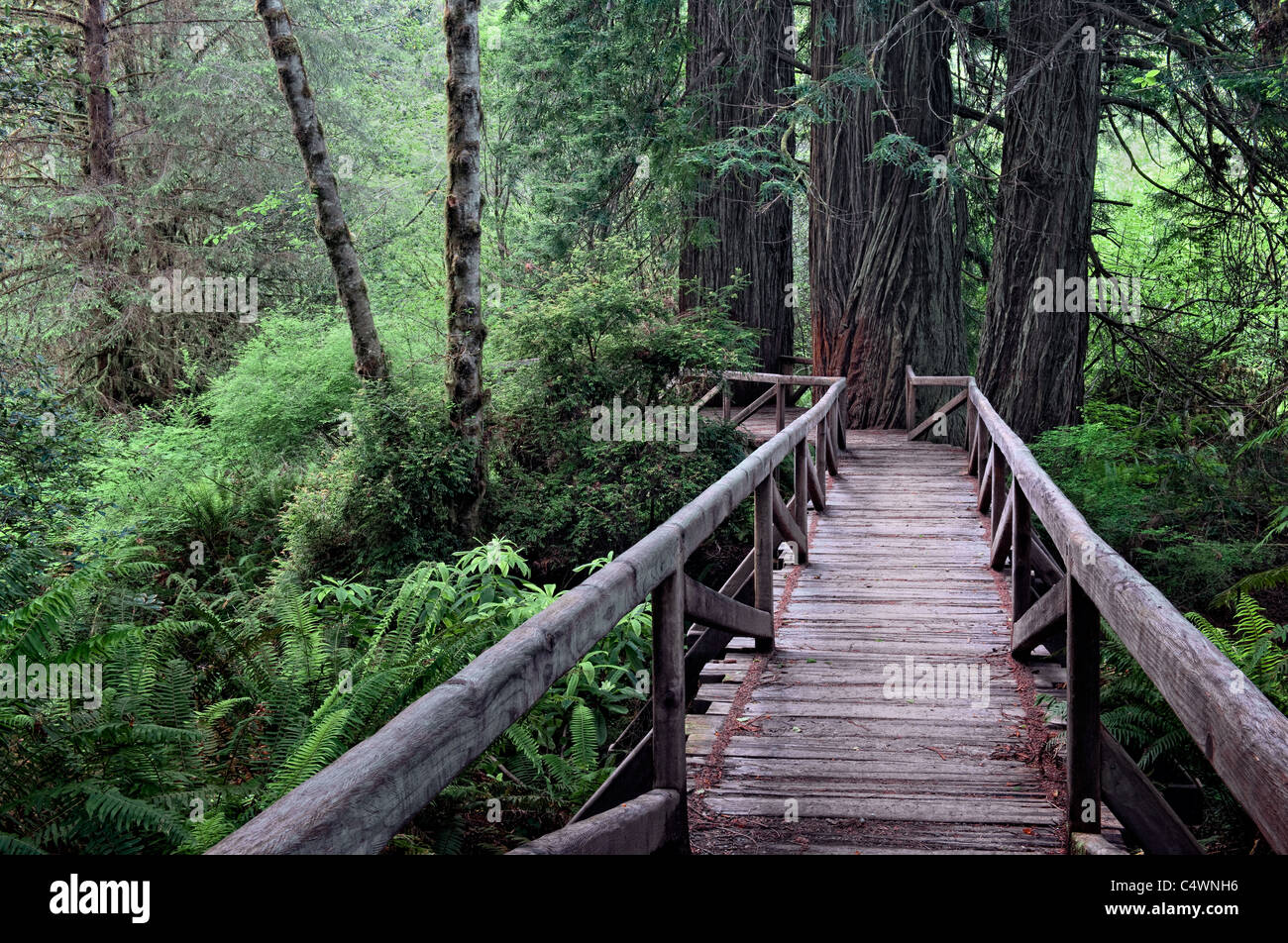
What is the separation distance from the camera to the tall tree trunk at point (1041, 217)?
39.8 feet

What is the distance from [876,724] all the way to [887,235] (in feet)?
38.3

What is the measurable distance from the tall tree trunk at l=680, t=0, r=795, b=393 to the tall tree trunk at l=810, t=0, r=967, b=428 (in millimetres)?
1189

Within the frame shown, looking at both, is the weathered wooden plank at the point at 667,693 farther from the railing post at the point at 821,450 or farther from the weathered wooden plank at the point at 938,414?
the weathered wooden plank at the point at 938,414

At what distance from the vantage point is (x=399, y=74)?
31031mm

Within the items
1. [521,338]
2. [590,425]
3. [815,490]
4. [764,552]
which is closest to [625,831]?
[764,552]

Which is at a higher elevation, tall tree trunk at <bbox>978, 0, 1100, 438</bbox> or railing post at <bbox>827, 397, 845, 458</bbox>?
tall tree trunk at <bbox>978, 0, 1100, 438</bbox>

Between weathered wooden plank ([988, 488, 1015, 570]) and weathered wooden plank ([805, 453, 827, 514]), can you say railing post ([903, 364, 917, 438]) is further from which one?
weathered wooden plank ([988, 488, 1015, 570])

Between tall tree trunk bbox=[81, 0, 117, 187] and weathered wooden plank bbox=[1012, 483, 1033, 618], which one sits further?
tall tree trunk bbox=[81, 0, 117, 187]

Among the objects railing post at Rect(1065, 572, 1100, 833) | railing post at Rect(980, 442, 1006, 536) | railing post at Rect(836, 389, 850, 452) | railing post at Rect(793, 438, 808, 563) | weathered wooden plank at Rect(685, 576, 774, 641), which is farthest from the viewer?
railing post at Rect(836, 389, 850, 452)

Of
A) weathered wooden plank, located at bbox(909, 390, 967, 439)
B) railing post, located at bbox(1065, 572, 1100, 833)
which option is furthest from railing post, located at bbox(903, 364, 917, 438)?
railing post, located at bbox(1065, 572, 1100, 833)

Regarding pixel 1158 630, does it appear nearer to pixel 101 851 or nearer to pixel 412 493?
pixel 101 851

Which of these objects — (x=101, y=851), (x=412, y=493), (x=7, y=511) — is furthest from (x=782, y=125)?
(x=101, y=851)

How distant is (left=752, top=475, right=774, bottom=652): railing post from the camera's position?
5656 mm
